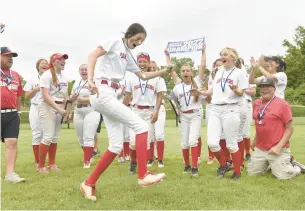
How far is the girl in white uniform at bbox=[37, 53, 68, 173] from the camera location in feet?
25.0

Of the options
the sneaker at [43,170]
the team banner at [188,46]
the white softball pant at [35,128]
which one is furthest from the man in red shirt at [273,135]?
the white softball pant at [35,128]

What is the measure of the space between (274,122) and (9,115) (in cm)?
466

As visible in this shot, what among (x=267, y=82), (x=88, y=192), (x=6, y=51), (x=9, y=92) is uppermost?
(x=6, y=51)

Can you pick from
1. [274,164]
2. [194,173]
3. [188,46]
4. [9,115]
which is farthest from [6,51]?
[274,164]

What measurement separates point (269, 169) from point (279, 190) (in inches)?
65.0

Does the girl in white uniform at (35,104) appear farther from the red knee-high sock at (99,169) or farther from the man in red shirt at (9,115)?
the red knee-high sock at (99,169)

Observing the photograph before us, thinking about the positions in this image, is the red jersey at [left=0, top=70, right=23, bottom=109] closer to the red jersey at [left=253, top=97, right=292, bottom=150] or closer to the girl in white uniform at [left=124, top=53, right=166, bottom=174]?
the girl in white uniform at [left=124, top=53, right=166, bottom=174]

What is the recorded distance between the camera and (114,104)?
17.5 feet

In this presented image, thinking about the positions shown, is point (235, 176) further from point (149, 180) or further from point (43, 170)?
point (43, 170)

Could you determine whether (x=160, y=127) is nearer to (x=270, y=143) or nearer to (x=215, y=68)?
(x=215, y=68)

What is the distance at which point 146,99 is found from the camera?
7988 mm

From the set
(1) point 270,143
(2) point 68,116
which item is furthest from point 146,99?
(1) point 270,143

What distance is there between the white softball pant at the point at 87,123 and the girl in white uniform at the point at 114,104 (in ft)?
9.31

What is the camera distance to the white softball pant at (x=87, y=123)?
27.7 ft
